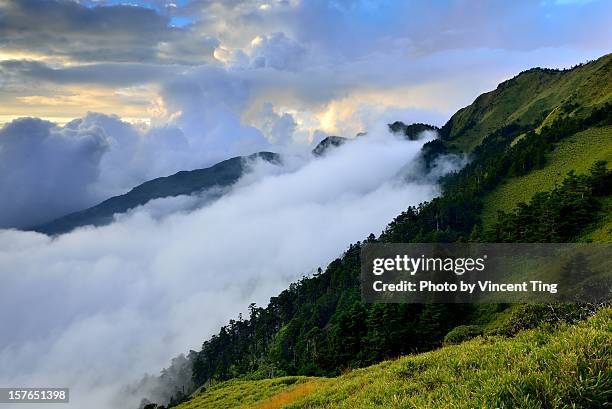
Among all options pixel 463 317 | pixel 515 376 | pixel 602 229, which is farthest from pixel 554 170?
pixel 515 376

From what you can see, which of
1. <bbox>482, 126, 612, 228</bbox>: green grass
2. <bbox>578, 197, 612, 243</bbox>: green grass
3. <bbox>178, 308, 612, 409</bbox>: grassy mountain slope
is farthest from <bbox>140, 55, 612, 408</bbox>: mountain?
<bbox>482, 126, 612, 228</bbox>: green grass

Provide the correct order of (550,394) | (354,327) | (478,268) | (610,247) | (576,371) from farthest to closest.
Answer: (478,268) → (354,327) → (610,247) → (576,371) → (550,394)

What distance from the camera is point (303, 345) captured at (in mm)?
111125

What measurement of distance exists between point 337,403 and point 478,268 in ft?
211

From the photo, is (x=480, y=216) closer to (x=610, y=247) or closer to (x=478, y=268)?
(x=478, y=268)

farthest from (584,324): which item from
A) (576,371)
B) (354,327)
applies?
(354,327)

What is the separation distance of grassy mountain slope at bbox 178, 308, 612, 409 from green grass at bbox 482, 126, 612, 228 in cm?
11378

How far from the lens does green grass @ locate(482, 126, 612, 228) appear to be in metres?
114

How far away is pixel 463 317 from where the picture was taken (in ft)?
195

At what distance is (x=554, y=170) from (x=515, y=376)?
5165 inches

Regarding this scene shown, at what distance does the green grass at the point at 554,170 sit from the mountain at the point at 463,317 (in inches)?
20.2

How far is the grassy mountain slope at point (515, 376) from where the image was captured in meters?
8.08

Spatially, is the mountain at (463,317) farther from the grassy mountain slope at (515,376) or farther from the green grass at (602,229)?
the green grass at (602,229)

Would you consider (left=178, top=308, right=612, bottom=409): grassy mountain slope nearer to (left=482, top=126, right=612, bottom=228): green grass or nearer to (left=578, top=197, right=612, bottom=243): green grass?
(left=578, top=197, right=612, bottom=243): green grass
